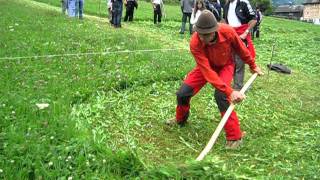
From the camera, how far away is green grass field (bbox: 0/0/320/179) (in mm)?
4902

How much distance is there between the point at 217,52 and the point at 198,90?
69cm

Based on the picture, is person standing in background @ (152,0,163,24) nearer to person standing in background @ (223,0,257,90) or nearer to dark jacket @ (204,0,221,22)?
dark jacket @ (204,0,221,22)

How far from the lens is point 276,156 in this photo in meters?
6.02

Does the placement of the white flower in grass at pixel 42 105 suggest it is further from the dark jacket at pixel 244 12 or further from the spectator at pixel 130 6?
Answer: the spectator at pixel 130 6

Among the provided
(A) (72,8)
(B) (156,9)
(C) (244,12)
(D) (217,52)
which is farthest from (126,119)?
(B) (156,9)

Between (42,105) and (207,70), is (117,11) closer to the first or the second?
(42,105)

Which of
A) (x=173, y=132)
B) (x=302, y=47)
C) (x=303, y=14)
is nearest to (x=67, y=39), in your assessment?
(x=173, y=132)

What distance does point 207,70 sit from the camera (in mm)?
6078

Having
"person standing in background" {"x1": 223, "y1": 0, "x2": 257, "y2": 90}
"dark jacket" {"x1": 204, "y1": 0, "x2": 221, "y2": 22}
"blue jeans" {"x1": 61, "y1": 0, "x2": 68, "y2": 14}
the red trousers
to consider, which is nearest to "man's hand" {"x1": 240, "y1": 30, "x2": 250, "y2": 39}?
"person standing in background" {"x1": 223, "y1": 0, "x2": 257, "y2": 90}

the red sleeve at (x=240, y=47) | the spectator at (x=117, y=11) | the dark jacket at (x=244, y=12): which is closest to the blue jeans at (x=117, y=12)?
the spectator at (x=117, y=11)

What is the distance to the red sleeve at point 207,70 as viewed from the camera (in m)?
5.97

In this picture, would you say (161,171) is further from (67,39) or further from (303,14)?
(303,14)

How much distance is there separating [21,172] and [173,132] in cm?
261

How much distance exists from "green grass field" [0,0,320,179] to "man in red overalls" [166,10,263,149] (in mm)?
462
